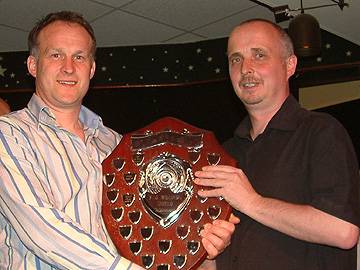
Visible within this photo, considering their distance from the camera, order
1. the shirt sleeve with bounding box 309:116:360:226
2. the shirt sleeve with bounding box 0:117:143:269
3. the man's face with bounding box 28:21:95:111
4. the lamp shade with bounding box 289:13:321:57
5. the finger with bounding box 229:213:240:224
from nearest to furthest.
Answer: the shirt sleeve with bounding box 0:117:143:269
the shirt sleeve with bounding box 309:116:360:226
the finger with bounding box 229:213:240:224
the man's face with bounding box 28:21:95:111
the lamp shade with bounding box 289:13:321:57

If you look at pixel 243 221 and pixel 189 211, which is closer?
pixel 189 211

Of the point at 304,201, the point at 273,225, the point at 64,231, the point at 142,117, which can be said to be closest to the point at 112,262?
the point at 64,231

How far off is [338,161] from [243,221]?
1.31 feet

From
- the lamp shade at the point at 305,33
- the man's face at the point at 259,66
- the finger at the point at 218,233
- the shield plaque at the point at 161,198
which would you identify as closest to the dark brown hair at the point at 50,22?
the shield plaque at the point at 161,198

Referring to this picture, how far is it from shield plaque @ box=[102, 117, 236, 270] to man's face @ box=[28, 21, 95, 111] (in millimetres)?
277

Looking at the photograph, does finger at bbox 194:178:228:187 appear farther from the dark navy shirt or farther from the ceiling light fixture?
the ceiling light fixture

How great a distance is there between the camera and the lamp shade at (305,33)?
13.7 ft

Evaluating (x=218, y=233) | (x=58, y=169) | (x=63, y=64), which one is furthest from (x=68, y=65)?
(x=218, y=233)

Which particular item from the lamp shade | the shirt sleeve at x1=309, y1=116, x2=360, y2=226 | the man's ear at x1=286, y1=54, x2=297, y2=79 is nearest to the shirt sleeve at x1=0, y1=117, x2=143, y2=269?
the shirt sleeve at x1=309, y1=116, x2=360, y2=226

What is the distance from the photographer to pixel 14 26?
504 centimetres

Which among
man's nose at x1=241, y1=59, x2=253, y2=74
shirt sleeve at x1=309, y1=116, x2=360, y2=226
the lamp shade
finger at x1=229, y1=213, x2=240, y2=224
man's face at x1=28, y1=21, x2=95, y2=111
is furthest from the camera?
the lamp shade

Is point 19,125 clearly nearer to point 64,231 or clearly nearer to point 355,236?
point 64,231

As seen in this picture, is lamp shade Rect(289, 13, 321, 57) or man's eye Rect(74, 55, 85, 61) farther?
lamp shade Rect(289, 13, 321, 57)

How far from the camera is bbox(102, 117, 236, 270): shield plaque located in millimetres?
1688
